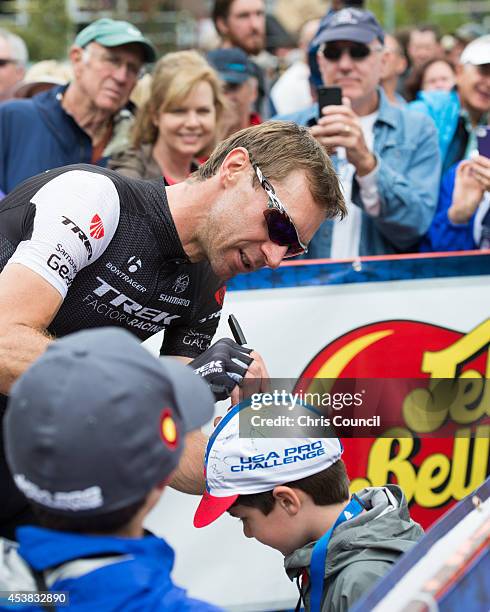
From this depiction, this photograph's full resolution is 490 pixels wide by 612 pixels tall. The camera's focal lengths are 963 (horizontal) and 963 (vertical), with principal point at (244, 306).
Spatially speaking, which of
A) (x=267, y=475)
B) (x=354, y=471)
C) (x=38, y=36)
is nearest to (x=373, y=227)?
(x=354, y=471)

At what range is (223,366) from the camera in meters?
2.69

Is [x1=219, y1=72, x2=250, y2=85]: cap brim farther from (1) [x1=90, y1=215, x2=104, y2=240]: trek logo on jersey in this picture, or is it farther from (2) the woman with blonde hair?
(1) [x1=90, y1=215, x2=104, y2=240]: trek logo on jersey

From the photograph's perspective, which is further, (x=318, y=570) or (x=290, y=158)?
(x=290, y=158)

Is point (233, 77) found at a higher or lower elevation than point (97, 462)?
higher

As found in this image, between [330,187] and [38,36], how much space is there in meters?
20.6

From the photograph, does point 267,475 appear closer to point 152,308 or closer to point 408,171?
point 152,308

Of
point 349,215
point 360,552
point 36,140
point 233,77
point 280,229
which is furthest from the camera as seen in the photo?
point 233,77

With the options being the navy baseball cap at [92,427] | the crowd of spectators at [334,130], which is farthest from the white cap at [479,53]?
the navy baseball cap at [92,427]

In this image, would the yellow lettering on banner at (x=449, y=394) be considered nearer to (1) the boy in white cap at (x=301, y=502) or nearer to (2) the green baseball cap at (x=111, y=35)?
(1) the boy in white cap at (x=301, y=502)

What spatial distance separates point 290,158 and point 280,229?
21cm

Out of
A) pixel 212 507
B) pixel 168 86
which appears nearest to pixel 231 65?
pixel 168 86

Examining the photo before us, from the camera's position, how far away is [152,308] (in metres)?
2.93

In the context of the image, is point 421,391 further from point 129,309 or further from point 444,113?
point 444,113

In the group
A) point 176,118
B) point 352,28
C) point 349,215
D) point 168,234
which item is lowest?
point 349,215
